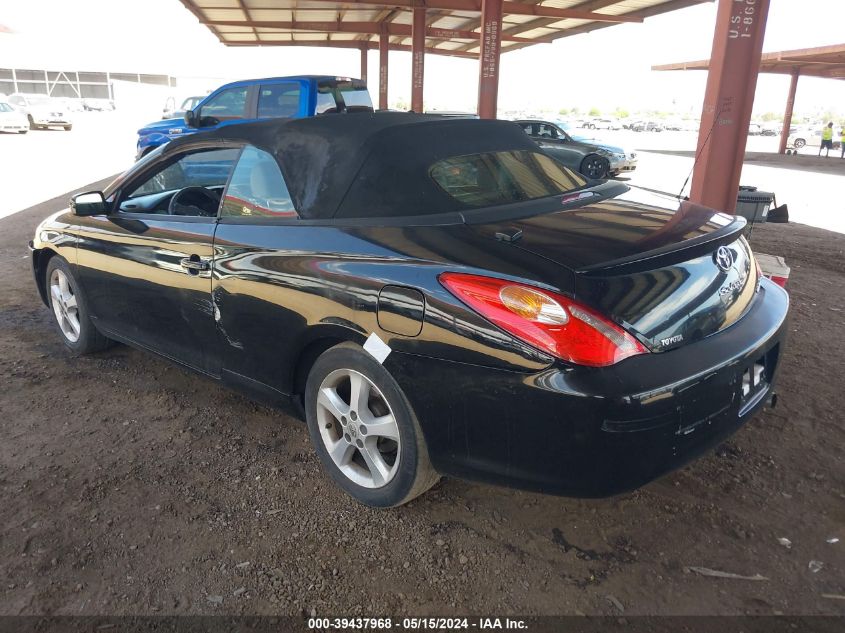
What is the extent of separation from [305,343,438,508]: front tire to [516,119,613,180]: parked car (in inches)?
532

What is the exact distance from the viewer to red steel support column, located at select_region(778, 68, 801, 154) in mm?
30969

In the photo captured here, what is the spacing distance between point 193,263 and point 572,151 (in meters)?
13.7

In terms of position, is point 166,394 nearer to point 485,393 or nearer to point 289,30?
point 485,393

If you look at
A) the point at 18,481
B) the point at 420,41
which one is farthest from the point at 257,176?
the point at 420,41

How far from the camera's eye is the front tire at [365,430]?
7.92ft

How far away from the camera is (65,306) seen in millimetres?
4328

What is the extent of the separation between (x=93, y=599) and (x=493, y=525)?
1.48 metres

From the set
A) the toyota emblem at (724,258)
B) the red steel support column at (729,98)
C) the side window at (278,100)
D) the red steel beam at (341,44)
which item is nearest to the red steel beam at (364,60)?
the red steel beam at (341,44)

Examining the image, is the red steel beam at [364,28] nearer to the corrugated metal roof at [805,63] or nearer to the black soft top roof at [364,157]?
the corrugated metal roof at [805,63]

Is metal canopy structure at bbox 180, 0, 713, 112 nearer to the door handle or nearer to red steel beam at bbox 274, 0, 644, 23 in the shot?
red steel beam at bbox 274, 0, 644, 23

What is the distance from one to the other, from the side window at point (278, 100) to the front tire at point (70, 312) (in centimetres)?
590

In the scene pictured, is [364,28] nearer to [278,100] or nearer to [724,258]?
[278,100]

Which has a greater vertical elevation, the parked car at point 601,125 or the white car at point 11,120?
the white car at point 11,120

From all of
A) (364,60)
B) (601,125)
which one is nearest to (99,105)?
(364,60)
